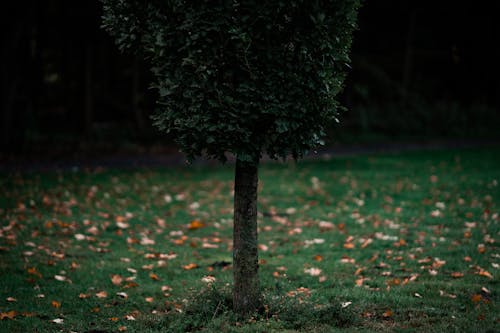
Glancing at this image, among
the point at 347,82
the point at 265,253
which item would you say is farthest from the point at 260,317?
the point at 347,82

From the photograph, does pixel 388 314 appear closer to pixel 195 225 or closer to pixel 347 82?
pixel 195 225

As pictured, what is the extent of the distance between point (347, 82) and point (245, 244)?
76.9 feet

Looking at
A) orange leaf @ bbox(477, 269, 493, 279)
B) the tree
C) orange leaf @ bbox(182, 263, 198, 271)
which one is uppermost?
the tree

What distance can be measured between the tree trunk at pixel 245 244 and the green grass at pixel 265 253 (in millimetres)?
172

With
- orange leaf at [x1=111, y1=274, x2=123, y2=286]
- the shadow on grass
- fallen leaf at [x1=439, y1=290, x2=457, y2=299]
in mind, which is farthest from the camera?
orange leaf at [x1=111, y1=274, x2=123, y2=286]

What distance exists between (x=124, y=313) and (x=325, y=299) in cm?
207

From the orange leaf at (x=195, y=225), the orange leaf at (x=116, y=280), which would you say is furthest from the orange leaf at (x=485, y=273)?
the orange leaf at (x=195, y=225)

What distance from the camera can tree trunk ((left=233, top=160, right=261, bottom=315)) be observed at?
544 centimetres

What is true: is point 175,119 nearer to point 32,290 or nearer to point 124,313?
point 124,313

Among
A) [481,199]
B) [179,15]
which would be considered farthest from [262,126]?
[481,199]

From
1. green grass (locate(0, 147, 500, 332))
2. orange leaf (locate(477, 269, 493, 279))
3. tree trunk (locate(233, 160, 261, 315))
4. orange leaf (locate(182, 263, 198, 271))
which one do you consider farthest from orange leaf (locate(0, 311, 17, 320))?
orange leaf (locate(477, 269, 493, 279))

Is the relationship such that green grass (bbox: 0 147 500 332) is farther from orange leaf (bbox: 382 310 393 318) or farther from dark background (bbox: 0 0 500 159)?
dark background (bbox: 0 0 500 159)

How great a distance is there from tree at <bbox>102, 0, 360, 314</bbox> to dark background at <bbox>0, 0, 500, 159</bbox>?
1479 centimetres

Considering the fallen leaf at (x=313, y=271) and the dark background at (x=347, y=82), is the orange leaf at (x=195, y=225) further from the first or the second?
the dark background at (x=347, y=82)
